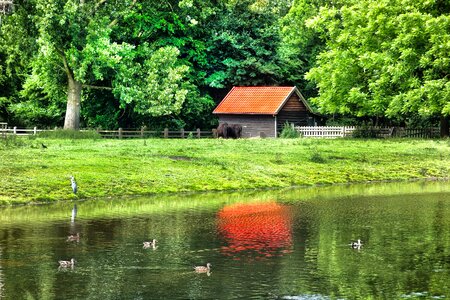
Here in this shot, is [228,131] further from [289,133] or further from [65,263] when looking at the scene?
[65,263]

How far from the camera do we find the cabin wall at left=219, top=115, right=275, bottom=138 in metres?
79.6

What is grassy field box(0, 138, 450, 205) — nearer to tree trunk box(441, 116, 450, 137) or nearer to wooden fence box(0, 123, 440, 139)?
tree trunk box(441, 116, 450, 137)

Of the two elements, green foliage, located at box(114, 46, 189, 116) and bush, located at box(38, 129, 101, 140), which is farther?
green foliage, located at box(114, 46, 189, 116)

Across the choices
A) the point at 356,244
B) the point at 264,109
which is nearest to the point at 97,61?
the point at 264,109

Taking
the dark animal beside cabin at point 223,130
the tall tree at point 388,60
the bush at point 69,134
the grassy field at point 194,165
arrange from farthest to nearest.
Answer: the dark animal beside cabin at point 223,130, the bush at point 69,134, the tall tree at point 388,60, the grassy field at point 194,165

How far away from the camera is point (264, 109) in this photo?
79062 millimetres

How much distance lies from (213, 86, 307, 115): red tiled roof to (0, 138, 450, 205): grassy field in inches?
573

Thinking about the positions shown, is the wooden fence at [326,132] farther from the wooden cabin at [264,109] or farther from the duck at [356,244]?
the duck at [356,244]

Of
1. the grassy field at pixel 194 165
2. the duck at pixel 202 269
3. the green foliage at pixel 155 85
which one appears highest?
the green foliage at pixel 155 85

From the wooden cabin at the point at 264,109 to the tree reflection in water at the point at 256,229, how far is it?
132ft

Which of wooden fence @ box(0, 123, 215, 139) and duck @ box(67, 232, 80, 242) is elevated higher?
wooden fence @ box(0, 123, 215, 139)

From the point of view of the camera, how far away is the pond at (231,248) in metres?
21.6

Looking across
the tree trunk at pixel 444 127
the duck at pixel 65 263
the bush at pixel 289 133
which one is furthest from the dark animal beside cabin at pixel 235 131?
the duck at pixel 65 263

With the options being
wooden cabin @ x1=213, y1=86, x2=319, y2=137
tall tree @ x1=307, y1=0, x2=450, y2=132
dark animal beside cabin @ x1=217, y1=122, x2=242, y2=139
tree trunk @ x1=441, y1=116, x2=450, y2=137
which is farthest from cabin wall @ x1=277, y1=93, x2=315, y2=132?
tree trunk @ x1=441, y1=116, x2=450, y2=137
